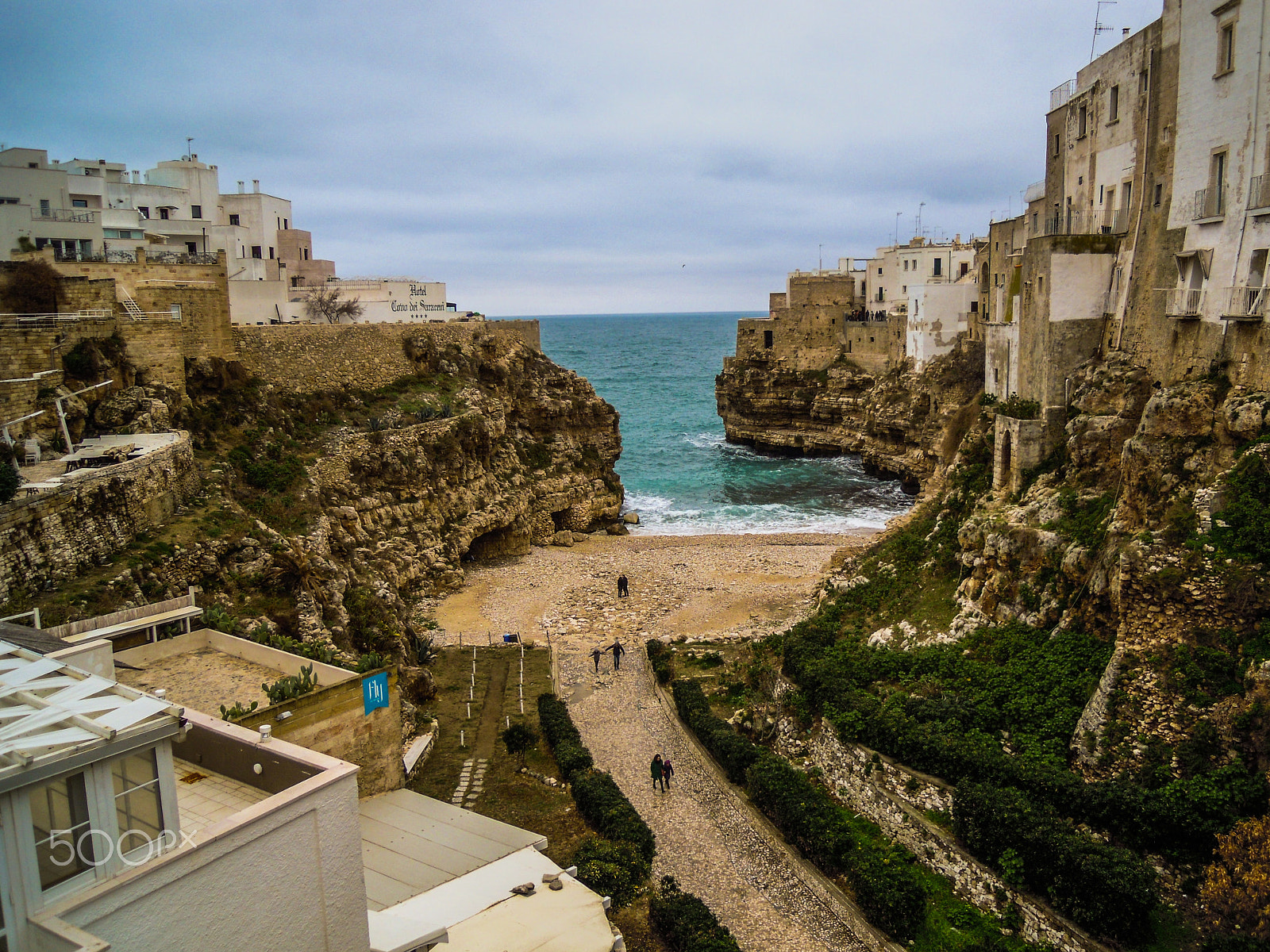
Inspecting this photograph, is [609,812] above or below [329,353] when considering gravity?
below

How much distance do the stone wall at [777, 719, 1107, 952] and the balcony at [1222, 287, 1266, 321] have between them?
9348 millimetres

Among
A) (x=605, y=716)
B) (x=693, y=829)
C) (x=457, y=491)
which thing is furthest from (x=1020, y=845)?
(x=457, y=491)

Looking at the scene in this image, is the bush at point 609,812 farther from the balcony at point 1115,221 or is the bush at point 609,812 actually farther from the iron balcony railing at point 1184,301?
the balcony at point 1115,221

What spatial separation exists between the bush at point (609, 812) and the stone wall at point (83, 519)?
10037mm

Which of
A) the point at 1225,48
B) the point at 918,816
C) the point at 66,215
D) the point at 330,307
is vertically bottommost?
the point at 918,816

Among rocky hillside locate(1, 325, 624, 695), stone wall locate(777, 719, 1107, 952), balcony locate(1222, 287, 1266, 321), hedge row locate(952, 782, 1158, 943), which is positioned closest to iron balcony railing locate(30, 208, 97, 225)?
rocky hillside locate(1, 325, 624, 695)

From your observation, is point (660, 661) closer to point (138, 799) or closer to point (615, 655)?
point (615, 655)

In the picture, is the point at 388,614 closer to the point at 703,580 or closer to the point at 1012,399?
the point at 703,580

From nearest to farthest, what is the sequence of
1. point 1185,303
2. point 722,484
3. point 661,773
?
point 1185,303 < point 661,773 < point 722,484

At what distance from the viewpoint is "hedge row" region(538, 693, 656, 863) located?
48.6ft

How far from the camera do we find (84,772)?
6.46 meters

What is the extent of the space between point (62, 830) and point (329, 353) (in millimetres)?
28301

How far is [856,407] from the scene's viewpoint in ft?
195

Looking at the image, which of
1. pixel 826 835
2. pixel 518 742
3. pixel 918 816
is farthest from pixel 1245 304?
pixel 518 742
